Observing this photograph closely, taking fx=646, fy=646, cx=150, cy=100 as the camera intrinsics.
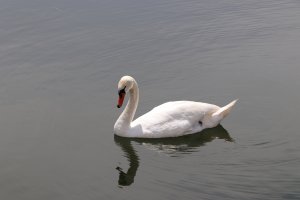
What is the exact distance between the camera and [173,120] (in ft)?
35.8

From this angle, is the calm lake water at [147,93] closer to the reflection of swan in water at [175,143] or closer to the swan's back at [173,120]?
the reflection of swan in water at [175,143]

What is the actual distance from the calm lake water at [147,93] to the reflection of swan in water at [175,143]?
0.02m

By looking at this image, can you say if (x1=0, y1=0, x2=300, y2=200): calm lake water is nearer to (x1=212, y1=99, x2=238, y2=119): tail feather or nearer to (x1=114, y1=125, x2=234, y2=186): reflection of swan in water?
(x1=114, y1=125, x2=234, y2=186): reflection of swan in water

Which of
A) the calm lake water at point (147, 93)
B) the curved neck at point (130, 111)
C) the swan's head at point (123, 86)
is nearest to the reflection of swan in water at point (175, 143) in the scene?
the calm lake water at point (147, 93)

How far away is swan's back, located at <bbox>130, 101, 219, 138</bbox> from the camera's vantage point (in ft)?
35.5

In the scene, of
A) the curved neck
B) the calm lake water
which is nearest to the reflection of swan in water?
the calm lake water

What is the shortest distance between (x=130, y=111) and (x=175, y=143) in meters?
0.98

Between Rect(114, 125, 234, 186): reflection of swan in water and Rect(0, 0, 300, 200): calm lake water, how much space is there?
0.07 feet

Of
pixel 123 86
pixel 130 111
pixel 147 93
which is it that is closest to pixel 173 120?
pixel 130 111

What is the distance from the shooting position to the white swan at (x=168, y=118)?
35.6 feet

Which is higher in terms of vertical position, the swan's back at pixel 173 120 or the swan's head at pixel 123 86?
the swan's head at pixel 123 86

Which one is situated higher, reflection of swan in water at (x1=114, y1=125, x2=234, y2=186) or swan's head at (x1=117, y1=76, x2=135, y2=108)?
swan's head at (x1=117, y1=76, x2=135, y2=108)

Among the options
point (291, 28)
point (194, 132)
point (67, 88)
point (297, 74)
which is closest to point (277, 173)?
point (194, 132)

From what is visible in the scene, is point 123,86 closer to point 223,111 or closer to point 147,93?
point 147,93
